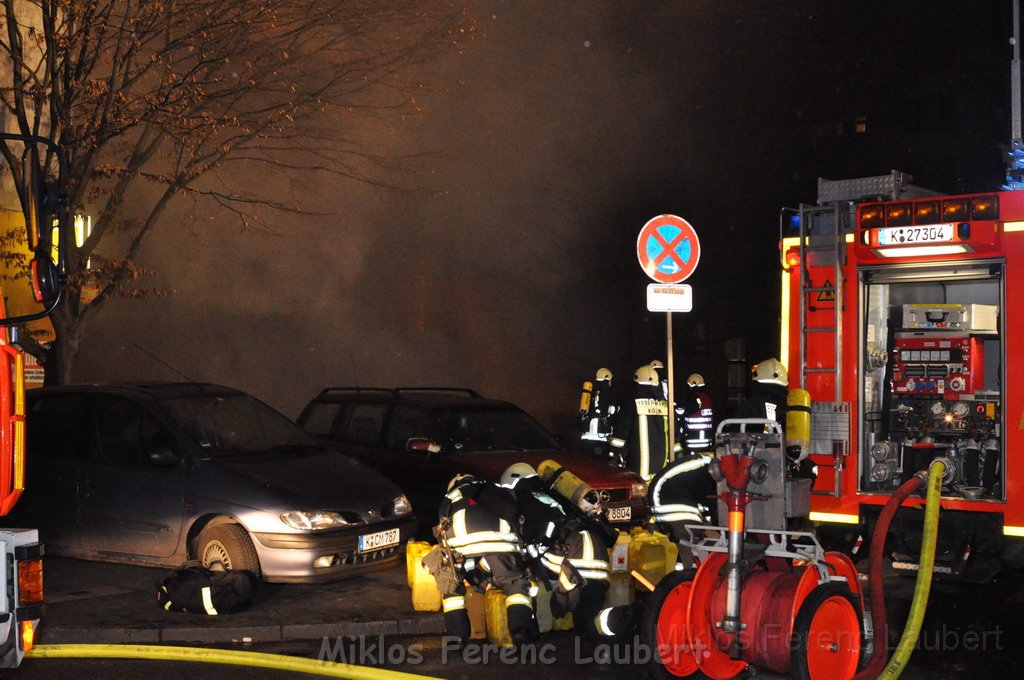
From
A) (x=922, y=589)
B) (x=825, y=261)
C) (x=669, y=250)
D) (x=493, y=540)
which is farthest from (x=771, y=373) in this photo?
(x=493, y=540)

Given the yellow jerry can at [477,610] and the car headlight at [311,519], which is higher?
the car headlight at [311,519]

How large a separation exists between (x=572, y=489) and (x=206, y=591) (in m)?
2.48

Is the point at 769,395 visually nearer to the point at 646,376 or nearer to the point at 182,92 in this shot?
the point at 646,376

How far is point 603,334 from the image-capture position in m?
22.9

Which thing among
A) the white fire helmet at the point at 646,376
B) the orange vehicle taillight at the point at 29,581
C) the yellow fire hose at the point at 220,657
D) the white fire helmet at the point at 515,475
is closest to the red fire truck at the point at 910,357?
the white fire helmet at the point at 646,376

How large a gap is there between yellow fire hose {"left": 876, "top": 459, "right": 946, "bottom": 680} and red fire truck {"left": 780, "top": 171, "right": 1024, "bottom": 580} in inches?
57.5

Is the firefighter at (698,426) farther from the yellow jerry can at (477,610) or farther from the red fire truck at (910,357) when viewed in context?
the yellow jerry can at (477,610)

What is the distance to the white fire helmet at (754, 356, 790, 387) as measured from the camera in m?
7.77

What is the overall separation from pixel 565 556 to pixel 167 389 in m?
3.79

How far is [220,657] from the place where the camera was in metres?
6.09

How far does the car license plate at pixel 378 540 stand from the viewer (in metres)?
7.72

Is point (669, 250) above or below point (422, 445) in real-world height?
above

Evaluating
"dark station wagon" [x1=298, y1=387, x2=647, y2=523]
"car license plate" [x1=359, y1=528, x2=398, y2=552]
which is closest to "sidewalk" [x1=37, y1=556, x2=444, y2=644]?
"car license plate" [x1=359, y1=528, x2=398, y2=552]

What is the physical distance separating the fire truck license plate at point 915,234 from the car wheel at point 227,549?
5156 millimetres
